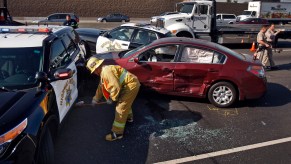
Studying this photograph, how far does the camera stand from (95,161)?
4.13m

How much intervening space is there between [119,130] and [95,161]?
75 cm

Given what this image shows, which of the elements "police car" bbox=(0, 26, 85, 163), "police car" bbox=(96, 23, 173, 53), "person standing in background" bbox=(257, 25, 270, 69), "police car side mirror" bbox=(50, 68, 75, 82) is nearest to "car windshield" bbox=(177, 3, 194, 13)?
"person standing in background" bbox=(257, 25, 270, 69)

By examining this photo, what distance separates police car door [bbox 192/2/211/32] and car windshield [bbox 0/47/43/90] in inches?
465

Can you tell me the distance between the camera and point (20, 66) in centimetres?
394

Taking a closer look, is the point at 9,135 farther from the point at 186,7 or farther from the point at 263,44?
the point at 186,7

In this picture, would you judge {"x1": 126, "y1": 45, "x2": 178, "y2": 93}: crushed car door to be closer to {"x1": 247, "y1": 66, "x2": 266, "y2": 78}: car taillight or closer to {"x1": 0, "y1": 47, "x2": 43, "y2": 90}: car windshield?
{"x1": 247, "y1": 66, "x2": 266, "y2": 78}: car taillight

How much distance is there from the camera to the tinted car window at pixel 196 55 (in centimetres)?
645

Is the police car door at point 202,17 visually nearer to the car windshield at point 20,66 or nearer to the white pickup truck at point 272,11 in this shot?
the car windshield at point 20,66

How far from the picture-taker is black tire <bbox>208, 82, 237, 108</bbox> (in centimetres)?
634

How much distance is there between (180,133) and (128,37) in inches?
202

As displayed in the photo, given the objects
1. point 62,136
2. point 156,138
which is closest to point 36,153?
point 62,136

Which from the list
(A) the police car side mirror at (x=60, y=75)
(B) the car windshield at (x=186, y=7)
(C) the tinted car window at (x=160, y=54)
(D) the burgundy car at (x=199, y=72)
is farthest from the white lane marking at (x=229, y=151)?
(B) the car windshield at (x=186, y=7)

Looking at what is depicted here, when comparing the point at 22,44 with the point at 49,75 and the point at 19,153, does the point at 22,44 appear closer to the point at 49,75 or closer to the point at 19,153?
the point at 49,75

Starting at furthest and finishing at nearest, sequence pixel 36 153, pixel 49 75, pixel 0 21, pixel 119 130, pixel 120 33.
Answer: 1. pixel 0 21
2. pixel 120 33
3. pixel 119 130
4. pixel 49 75
5. pixel 36 153
